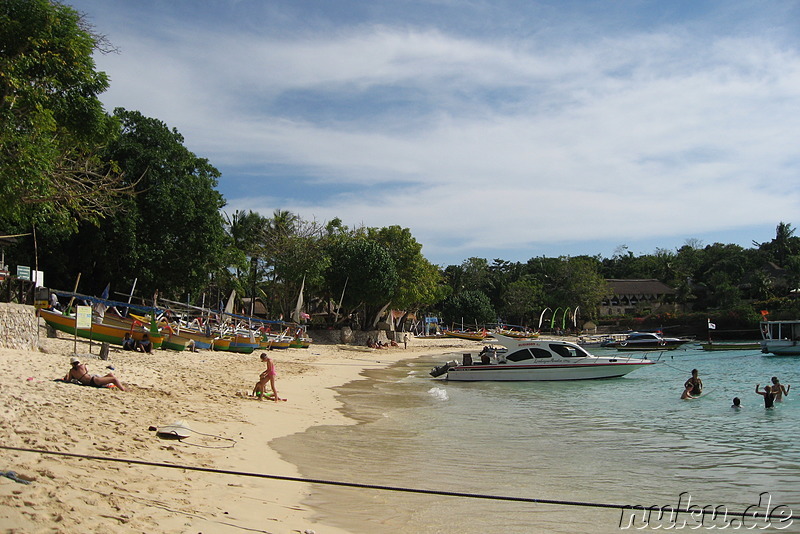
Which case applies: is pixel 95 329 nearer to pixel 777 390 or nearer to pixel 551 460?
pixel 551 460

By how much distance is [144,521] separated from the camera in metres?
5.90

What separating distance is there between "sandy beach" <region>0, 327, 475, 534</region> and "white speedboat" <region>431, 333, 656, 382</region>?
34.6ft

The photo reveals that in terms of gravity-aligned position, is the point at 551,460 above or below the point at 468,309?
below

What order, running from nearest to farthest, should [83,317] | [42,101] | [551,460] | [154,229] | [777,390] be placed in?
1. [551,460]
2. [42,101]
3. [83,317]
4. [777,390]
5. [154,229]

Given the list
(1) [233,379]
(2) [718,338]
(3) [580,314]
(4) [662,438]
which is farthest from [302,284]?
(3) [580,314]

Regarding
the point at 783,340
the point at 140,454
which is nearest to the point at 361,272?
the point at 783,340

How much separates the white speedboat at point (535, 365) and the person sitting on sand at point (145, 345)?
12.2 meters

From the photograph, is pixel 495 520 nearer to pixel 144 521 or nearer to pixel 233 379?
pixel 144 521

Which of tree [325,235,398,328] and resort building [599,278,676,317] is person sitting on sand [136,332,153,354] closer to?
tree [325,235,398,328]

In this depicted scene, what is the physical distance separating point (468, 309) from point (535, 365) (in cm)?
6883

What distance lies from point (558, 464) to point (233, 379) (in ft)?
43.5

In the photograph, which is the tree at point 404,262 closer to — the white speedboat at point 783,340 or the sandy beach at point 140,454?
the white speedboat at point 783,340

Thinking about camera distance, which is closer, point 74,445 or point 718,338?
point 74,445

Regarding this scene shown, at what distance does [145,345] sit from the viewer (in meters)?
24.4
